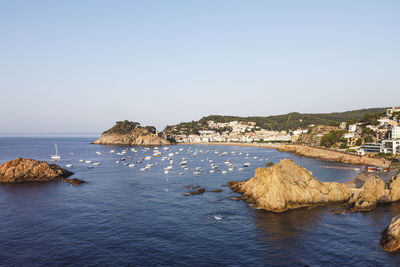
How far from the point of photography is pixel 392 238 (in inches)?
1158

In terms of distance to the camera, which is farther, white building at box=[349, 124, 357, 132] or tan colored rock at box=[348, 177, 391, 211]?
white building at box=[349, 124, 357, 132]

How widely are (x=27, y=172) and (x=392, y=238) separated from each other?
7422 centimetres

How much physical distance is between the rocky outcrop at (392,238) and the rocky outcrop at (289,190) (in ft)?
44.5

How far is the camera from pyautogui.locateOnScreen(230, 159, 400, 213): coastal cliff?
4278 centimetres

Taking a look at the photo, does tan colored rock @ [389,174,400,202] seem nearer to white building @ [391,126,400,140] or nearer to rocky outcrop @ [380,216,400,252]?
rocky outcrop @ [380,216,400,252]

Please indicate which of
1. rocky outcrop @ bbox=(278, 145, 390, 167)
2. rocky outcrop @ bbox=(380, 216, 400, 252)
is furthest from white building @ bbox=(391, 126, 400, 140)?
rocky outcrop @ bbox=(380, 216, 400, 252)

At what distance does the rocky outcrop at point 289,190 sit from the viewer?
43.0 m

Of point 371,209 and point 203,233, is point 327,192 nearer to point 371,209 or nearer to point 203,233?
point 371,209

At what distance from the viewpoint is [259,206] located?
1720 inches

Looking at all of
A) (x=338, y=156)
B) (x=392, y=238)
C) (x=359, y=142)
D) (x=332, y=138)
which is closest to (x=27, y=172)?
(x=392, y=238)

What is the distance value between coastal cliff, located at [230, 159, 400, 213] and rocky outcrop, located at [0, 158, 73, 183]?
51.5 m

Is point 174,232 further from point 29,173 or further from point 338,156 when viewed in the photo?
point 338,156

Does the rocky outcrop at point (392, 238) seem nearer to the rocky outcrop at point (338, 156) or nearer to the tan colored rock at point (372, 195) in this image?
the tan colored rock at point (372, 195)

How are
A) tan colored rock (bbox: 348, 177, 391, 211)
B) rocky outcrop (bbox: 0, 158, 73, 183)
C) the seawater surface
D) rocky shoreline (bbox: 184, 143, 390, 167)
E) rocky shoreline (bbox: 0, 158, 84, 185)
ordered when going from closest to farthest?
1. the seawater surface
2. tan colored rock (bbox: 348, 177, 391, 211)
3. rocky shoreline (bbox: 0, 158, 84, 185)
4. rocky outcrop (bbox: 0, 158, 73, 183)
5. rocky shoreline (bbox: 184, 143, 390, 167)
